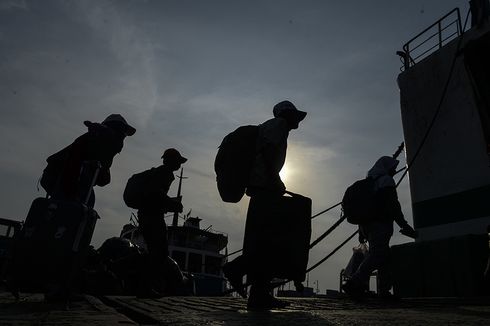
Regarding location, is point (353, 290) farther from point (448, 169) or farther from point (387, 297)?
point (448, 169)

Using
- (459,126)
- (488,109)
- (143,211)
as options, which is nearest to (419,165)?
(459,126)

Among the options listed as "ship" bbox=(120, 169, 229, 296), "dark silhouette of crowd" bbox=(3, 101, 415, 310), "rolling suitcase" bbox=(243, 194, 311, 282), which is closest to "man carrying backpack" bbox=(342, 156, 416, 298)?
"dark silhouette of crowd" bbox=(3, 101, 415, 310)

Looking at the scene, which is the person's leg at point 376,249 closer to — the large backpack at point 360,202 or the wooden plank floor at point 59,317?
the large backpack at point 360,202

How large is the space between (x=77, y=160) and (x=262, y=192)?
1540mm

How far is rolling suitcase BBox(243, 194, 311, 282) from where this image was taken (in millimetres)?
2869

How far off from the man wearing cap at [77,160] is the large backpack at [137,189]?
0.70 metres

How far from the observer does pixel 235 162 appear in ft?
10.2

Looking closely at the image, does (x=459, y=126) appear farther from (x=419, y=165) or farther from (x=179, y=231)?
(x=179, y=231)

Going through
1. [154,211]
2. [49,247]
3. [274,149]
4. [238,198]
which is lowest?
[49,247]

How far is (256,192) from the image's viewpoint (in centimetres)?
306

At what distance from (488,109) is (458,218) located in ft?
8.77

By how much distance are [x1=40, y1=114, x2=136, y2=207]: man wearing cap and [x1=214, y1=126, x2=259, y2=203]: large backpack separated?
3.39 ft

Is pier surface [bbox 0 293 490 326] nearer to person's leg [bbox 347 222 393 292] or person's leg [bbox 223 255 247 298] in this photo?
person's leg [bbox 223 255 247 298]

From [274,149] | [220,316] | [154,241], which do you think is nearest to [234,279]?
[274,149]
